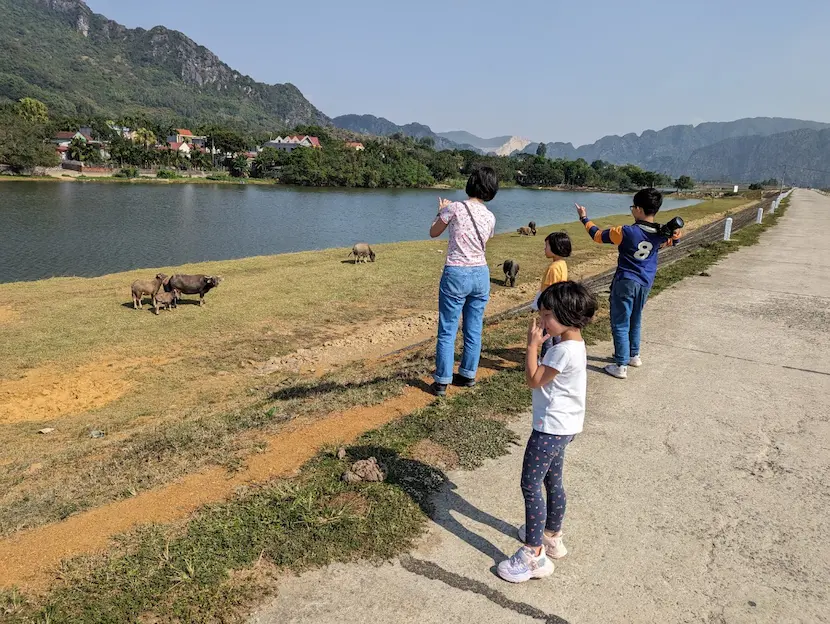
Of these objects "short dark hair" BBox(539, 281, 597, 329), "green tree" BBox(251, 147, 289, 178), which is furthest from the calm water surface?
"green tree" BBox(251, 147, 289, 178)

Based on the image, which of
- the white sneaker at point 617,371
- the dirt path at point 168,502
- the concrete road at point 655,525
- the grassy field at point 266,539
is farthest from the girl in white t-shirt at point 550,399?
the white sneaker at point 617,371

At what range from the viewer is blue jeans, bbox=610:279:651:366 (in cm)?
591

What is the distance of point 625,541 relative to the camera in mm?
3287

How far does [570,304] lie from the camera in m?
2.79

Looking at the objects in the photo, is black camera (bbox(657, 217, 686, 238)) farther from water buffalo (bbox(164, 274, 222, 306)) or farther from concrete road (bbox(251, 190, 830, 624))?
water buffalo (bbox(164, 274, 222, 306))

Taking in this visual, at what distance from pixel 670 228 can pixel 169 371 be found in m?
7.43

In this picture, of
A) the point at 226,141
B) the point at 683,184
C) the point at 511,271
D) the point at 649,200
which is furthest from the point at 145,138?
the point at 683,184

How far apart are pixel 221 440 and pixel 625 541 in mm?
3314

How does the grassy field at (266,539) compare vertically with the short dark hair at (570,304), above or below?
below

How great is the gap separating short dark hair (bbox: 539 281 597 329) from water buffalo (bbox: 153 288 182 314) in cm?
1103

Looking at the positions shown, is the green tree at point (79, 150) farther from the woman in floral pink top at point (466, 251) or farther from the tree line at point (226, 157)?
the woman in floral pink top at point (466, 251)

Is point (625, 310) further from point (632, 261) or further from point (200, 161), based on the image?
point (200, 161)

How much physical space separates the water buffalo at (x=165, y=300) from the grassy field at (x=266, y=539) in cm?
912

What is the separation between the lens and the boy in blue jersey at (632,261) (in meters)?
5.60
